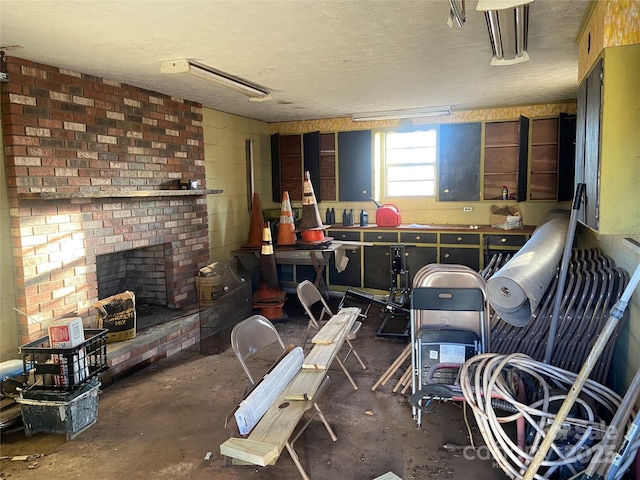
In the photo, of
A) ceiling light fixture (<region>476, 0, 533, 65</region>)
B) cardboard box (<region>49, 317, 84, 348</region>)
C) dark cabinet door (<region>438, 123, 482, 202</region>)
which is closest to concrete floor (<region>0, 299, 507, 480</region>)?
cardboard box (<region>49, 317, 84, 348</region>)

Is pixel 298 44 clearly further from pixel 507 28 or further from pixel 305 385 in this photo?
pixel 305 385

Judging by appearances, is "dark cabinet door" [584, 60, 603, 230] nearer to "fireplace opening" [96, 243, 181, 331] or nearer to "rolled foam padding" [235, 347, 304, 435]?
"rolled foam padding" [235, 347, 304, 435]

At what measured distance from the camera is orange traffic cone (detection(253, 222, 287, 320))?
18.7 feet

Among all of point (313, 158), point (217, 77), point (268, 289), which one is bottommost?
point (268, 289)

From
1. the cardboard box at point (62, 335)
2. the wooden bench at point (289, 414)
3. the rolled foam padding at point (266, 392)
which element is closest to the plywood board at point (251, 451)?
the wooden bench at point (289, 414)

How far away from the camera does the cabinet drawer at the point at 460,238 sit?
6.07 metres

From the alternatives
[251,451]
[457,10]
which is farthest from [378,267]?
[251,451]

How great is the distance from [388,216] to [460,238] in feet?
3.48

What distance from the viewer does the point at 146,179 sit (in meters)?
4.68

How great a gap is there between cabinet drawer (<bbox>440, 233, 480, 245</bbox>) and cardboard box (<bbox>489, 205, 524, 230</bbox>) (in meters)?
0.40

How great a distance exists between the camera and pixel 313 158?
23.4ft

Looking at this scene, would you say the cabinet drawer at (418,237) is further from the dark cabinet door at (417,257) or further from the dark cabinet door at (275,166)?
the dark cabinet door at (275,166)

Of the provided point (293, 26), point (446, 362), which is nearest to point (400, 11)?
point (293, 26)

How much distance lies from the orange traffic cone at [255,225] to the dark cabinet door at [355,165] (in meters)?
1.37
